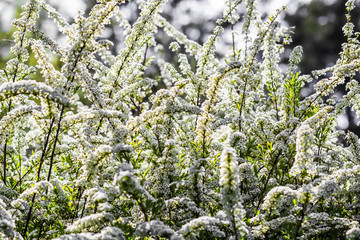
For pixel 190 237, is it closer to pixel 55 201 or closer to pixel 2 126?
pixel 55 201

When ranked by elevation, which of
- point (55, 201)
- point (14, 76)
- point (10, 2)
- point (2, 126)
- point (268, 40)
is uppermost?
point (10, 2)

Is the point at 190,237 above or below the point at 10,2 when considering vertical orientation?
below

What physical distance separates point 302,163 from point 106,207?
3.89 ft

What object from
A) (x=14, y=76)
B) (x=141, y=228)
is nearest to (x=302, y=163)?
(x=141, y=228)

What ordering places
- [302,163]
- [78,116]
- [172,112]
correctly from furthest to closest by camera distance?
[172,112]
[78,116]
[302,163]

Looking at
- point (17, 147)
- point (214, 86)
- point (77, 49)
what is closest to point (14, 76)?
point (17, 147)

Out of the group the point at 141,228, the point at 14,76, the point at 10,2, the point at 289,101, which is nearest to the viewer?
the point at 141,228

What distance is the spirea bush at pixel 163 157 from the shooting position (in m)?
2.15

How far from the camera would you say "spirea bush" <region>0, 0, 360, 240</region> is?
2.15 m

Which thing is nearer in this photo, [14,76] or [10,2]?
[14,76]

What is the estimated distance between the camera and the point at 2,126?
2.59 metres

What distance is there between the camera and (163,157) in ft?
9.14

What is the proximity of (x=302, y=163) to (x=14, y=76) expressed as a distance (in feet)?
9.30

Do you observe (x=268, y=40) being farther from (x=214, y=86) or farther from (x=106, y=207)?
(x=106, y=207)
